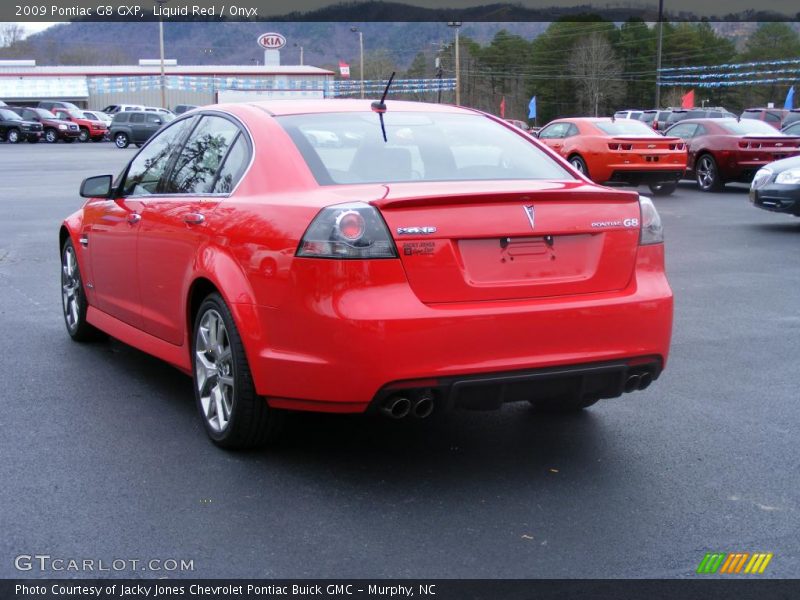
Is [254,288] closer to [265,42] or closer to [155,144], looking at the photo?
[155,144]

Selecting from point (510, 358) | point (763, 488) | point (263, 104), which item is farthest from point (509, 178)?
point (763, 488)

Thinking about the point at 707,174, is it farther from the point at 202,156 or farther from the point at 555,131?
the point at 202,156

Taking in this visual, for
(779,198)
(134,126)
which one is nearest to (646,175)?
(779,198)

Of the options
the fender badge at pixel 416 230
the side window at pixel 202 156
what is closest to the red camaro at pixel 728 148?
the side window at pixel 202 156

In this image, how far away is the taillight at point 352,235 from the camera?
3930 millimetres

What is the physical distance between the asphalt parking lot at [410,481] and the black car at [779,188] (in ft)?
23.3

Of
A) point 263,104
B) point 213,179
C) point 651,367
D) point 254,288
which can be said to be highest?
point 263,104

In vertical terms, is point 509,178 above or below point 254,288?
above

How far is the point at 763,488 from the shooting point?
13.7ft

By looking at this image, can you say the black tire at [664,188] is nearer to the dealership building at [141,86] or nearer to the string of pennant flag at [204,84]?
the dealership building at [141,86]

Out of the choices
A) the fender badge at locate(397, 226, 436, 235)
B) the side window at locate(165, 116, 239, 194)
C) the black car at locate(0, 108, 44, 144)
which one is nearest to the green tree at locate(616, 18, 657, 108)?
the black car at locate(0, 108, 44, 144)

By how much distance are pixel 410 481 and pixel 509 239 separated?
3.60 ft

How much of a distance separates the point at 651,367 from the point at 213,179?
7.47 feet

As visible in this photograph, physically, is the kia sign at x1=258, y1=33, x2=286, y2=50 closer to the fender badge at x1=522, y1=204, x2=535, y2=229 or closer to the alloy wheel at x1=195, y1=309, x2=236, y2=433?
the alloy wheel at x1=195, y1=309, x2=236, y2=433
